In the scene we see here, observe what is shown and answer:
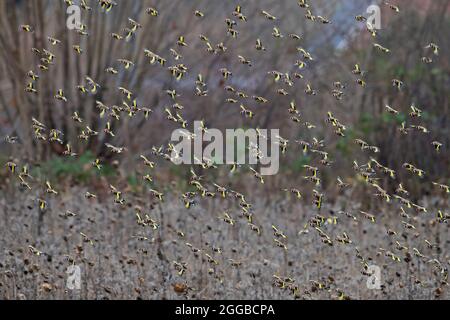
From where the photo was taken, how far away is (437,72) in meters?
10.2

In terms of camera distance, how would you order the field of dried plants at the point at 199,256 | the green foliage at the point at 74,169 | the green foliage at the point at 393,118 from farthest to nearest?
the green foliage at the point at 393,118, the green foliage at the point at 74,169, the field of dried plants at the point at 199,256

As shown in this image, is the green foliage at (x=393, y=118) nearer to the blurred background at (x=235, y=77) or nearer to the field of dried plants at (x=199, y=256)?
the blurred background at (x=235, y=77)

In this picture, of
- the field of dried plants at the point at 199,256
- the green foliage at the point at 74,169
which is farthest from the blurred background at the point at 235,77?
the field of dried plants at the point at 199,256

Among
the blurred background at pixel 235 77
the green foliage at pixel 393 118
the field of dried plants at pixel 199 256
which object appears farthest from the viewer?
the blurred background at pixel 235 77

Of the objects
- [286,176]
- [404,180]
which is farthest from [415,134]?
[286,176]

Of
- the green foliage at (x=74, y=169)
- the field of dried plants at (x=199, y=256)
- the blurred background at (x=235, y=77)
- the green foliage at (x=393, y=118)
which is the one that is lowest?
the field of dried plants at (x=199, y=256)

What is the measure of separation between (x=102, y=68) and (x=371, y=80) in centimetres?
309

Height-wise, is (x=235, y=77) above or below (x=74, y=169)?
above

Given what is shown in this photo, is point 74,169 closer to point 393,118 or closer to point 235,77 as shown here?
point 235,77

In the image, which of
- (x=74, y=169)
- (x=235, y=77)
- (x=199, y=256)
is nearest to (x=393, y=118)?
(x=235, y=77)

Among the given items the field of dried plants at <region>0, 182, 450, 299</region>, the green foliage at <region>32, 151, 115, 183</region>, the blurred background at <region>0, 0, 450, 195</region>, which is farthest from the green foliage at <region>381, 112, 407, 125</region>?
the green foliage at <region>32, 151, 115, 183</region>

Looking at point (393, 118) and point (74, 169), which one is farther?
point (393, 118)

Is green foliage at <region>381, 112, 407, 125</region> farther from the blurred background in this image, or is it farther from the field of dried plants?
the field of dried plants
